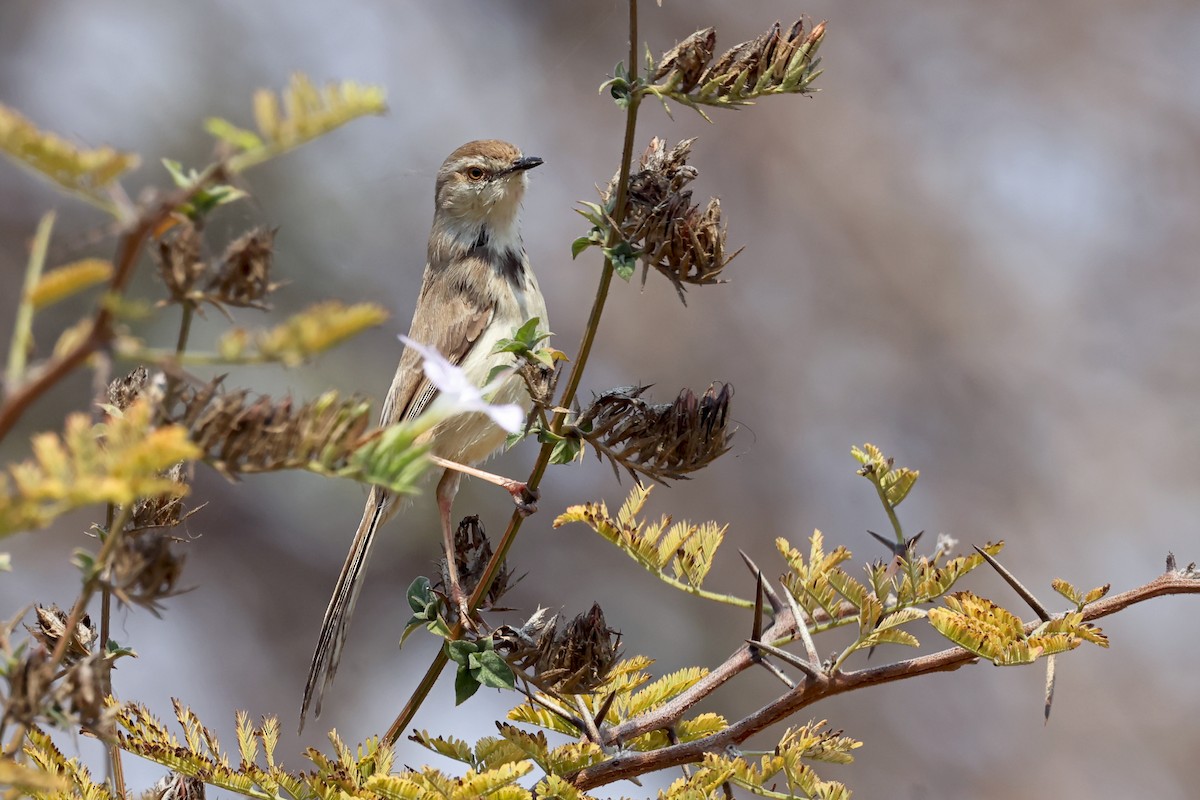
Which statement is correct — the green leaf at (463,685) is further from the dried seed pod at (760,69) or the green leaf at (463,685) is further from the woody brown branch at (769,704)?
the dried seed pod at (760,69)

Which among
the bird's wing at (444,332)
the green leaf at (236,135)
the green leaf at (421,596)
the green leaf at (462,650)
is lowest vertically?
the green leaf at (236,135)

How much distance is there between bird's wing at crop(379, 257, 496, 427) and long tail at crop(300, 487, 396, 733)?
1.34ft

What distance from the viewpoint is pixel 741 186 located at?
30.3 ft

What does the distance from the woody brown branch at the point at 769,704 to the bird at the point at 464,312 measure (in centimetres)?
146

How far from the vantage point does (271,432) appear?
3.45 ft

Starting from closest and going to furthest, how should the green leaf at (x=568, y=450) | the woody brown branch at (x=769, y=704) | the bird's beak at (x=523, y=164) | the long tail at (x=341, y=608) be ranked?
the woody brown branch at (x=769, y=704) → the green leaf at (x=568, y=450) → the long tail at (x=341, y=608) → the bird's beak at (x=523, y=164)

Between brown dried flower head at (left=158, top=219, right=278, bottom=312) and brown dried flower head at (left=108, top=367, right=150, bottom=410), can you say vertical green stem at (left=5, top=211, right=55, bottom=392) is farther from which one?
brown dried flower head at (left=108, top=367, right=150, bottom=410)

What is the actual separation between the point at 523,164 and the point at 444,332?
0.76 m

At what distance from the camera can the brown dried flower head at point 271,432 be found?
1.05 m

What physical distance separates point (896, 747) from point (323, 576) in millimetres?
4299

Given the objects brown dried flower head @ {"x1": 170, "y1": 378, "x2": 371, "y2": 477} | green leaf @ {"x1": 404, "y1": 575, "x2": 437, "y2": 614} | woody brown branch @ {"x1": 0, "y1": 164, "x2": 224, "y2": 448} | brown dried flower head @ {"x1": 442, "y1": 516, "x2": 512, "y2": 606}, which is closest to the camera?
woody brown branch @ {"x1": 0, "y1": 164, "x2": 224, "y2": 448}

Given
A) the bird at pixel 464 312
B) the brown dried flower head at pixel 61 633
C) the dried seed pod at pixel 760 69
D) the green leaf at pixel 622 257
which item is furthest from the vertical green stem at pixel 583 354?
the bird at pixel 464 312

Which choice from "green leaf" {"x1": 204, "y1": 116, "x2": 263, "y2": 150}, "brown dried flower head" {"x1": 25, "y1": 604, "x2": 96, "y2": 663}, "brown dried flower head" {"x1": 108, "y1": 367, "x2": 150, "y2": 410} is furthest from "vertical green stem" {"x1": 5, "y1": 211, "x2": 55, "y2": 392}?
"brown dried flower head" {"x1": 25, "y1": 604, "x2": 96, "y2": 663}

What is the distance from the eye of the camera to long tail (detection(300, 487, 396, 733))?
3.17 metres
